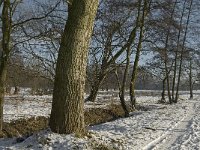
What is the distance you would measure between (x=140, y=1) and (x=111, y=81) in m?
16.5

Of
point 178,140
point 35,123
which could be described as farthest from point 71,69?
point 35,123

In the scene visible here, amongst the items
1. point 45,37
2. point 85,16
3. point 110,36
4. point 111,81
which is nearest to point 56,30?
point 45,37

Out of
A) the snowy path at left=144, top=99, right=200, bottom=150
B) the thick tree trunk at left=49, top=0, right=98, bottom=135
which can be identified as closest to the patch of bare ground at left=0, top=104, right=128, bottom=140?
the thick tree trunk at left=49, top=0, right=98, bottom=135

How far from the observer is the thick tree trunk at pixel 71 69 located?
31.2 feet

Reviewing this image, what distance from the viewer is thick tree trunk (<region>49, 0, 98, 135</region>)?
952cm

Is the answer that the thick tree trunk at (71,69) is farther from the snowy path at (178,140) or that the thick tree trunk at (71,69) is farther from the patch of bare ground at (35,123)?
the snowy path at (178,140)

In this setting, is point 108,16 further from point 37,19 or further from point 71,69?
point 71,69

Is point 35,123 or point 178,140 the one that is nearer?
point 178,140

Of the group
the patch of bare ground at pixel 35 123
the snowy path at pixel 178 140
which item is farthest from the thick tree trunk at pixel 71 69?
the snowy path at pixel 178 140

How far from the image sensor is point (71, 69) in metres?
9.52

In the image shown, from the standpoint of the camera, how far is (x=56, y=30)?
14531 millimetres

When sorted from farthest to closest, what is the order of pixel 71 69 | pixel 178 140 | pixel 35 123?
pixel 35 123 < pixel 178 140 < pixel 71 69

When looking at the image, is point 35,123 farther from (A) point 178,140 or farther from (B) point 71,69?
(B) point 71,69

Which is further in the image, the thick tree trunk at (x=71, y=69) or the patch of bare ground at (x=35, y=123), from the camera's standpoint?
the patch of bare ground at (x=35, y=123)
